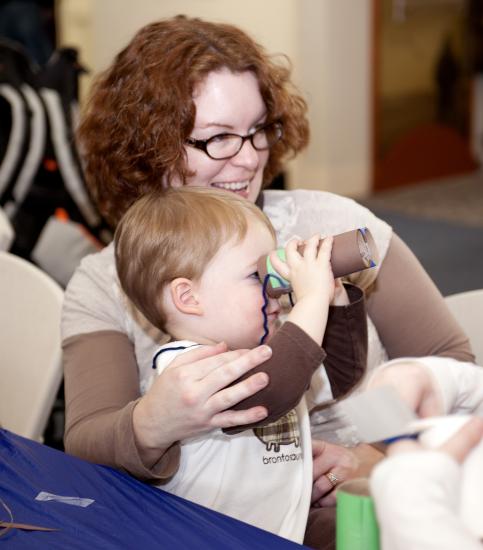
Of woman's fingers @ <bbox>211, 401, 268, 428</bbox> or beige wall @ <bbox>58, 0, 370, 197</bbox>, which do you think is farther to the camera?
beige wall @ <bbox>58, 0, 370, 197</bbox>

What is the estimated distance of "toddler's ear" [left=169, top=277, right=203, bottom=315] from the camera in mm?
1311

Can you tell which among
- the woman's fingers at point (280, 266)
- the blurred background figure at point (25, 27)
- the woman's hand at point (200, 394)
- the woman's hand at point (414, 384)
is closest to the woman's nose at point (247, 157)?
the woman's fingers at point (280, 266)

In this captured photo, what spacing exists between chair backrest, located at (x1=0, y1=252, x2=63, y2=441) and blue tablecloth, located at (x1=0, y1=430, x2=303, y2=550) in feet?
1.57

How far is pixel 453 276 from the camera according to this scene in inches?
180

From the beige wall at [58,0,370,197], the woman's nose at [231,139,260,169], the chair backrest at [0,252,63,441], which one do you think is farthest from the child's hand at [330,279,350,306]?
the beige wall at [58,0,370,197]

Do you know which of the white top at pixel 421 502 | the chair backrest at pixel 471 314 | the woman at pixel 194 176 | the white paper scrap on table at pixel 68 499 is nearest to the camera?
the white top at pixel 421 502

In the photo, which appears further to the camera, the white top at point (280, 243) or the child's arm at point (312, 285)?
the white top at point (280, 243)

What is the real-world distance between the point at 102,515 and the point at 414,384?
0.42m

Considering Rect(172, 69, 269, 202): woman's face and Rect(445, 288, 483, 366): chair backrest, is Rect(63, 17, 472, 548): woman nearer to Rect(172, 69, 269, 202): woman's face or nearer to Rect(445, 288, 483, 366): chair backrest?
Rect(172, 69, 269, 202): woman's face

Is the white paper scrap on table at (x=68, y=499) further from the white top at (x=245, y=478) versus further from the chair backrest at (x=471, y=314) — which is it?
the chair backrest at (x=471, y=314)

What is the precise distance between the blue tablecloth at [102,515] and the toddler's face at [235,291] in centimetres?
26

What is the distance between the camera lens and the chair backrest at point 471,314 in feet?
5.52

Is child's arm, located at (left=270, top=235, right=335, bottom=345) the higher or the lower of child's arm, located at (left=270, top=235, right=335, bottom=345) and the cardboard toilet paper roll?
the higher

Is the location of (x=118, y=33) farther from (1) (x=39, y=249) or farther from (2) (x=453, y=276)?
(1) (x=39, y=249)
